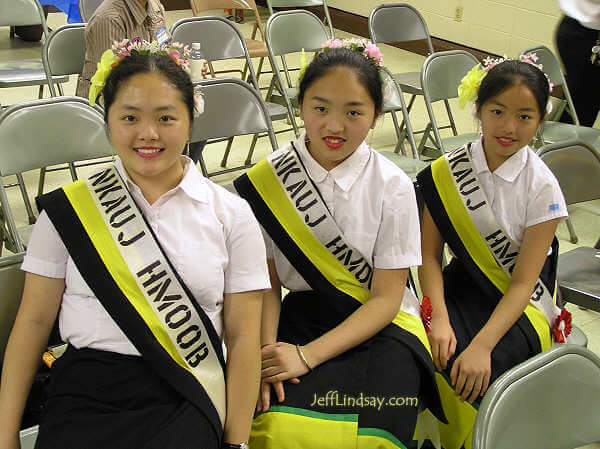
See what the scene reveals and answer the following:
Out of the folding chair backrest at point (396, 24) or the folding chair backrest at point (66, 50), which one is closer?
the folding chair backrest at point (66, 50)

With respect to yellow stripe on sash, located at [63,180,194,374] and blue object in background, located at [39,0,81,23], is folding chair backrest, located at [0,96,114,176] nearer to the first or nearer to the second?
yellow stripe on sash, located at [63,180,194,374]

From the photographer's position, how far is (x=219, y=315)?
1397mm

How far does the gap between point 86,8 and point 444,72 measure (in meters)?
2.35

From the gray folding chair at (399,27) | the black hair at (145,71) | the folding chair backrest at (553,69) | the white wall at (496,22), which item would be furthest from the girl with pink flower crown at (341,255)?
the white wall at (496,22)

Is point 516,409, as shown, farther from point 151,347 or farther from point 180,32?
point 180,32

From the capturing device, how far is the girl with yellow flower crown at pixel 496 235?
1.66 metres

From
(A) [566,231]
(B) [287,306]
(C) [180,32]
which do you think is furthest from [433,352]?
(C) [180,32]

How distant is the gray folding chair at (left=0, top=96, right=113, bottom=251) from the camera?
2035 mm

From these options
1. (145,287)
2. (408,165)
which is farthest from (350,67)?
(408,165)

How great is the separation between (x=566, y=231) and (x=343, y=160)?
84.4 inches

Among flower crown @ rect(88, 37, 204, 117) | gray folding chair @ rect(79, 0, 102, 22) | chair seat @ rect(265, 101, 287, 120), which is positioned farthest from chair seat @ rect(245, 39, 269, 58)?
flower crown @ rect(88, 37, 204, 117)

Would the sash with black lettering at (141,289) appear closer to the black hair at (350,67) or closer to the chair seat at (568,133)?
the black hair at (350,67)

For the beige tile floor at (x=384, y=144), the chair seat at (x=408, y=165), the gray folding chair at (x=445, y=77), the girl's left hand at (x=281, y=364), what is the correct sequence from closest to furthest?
the girl's left hand at (x=281, y=364) < the beige tile floor at (x=384, y=144) < the chair seat at (x=408, y=165) < the gray folding chair at (x=445, y=77)

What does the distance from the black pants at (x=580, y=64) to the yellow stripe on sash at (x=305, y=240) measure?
2438mm
